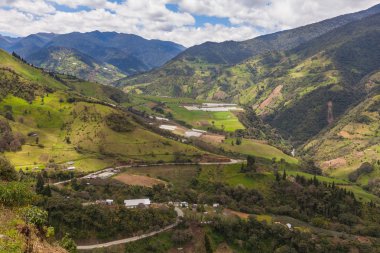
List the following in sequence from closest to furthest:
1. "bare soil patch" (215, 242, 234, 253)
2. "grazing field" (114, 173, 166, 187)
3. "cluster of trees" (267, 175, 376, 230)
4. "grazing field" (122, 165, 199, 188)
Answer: "bare soil patch" (215, 242, 234, 253) → "cluster of trees" (267, 175, 376, 230) → "grazing field" (114, 173, 166, 187) → "grazing field" (122, 165, 199, 188)

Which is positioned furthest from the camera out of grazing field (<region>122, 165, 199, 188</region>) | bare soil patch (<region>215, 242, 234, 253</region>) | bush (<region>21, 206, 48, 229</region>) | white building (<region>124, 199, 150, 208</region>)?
grazing field (<region>122, 165, 199, 188</region>)

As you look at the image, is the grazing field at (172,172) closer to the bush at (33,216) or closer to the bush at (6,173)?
the bush at (6,173)

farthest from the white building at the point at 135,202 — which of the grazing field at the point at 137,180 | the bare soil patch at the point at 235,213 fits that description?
the bare soil patch at the point at 235,213

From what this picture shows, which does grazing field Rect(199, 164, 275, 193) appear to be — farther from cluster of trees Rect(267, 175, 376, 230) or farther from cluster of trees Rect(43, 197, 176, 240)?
cluster of trees Rect(43, 197, 176, 240)

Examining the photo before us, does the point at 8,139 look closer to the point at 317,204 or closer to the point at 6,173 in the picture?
the point at 6,173

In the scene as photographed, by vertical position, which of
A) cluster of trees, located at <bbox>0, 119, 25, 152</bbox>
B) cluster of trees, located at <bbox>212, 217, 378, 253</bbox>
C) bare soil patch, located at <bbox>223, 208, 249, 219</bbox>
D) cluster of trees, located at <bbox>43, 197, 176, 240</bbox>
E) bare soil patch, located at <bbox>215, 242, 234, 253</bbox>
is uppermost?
cluster of trees, located at <bbox>0, 119, 25, 152</bbox>

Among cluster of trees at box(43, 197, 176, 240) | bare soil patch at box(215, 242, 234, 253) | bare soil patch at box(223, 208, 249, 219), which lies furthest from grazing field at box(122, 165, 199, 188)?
bare soil patch at box(215, 242, 234, 253)

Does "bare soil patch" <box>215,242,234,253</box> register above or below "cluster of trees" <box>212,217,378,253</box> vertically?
below

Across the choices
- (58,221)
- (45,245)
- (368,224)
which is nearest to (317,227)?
(368,224)

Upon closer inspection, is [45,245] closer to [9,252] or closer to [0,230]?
[0,230]
